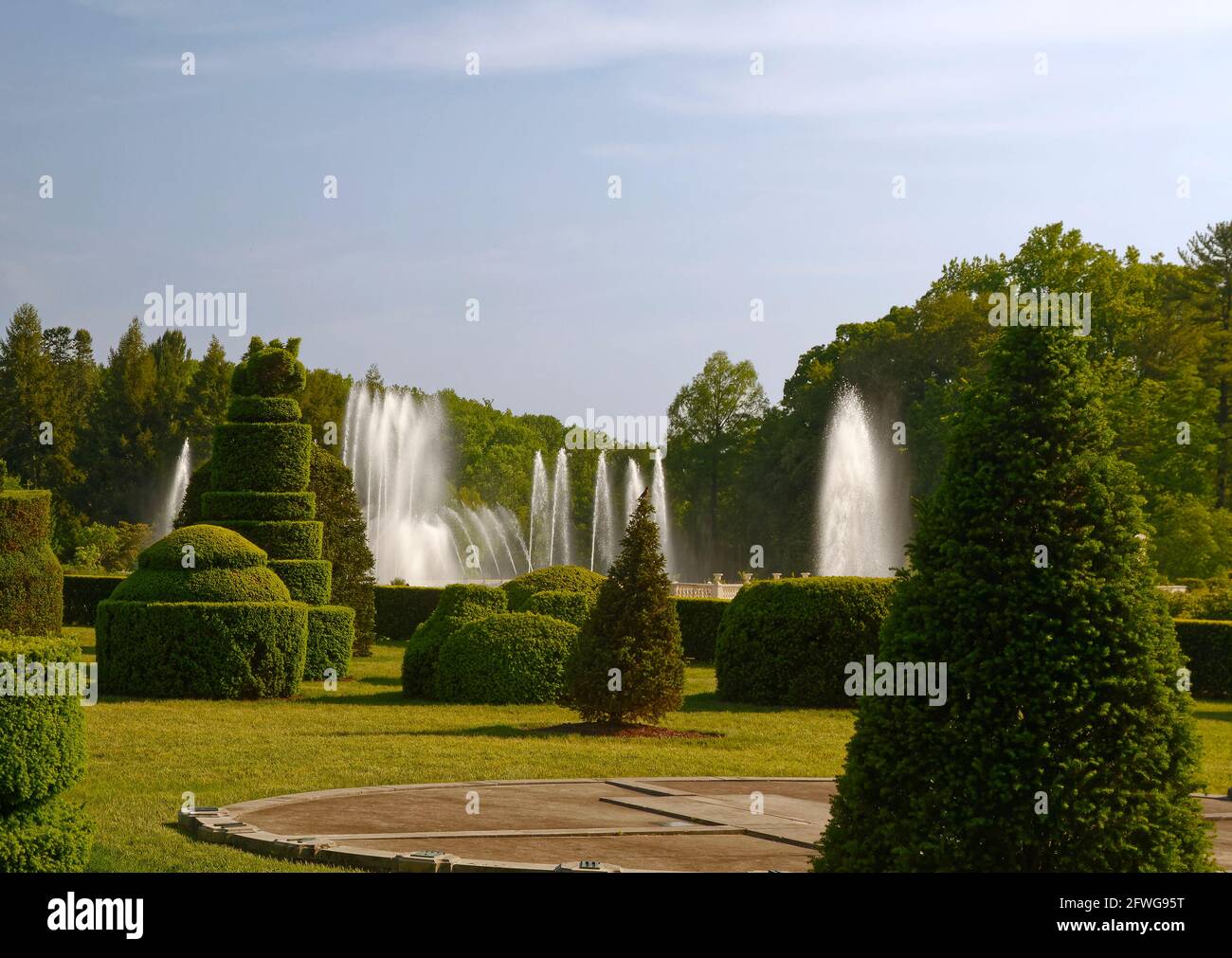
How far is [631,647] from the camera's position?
18062 millimetres

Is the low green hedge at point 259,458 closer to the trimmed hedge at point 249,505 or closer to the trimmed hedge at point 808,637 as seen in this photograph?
the trimmed hedge at point 249,505

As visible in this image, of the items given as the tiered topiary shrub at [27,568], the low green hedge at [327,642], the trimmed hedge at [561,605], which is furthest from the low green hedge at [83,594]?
the trimmed hedge at [561,605]

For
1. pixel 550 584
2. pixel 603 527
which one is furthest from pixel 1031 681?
pixel 603 527

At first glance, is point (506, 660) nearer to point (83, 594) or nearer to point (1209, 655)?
point (1209, 655)

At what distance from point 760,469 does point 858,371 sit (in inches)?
238

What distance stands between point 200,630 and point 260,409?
5.97m

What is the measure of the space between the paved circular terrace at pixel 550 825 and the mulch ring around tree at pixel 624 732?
3.93 metres

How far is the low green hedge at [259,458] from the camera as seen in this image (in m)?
26.0

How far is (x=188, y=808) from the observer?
36.7 feet

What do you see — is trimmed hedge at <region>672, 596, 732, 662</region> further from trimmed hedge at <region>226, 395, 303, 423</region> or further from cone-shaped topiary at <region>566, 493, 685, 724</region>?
cone-shaped topiary at <region>566, 493, 685, 724</region>
